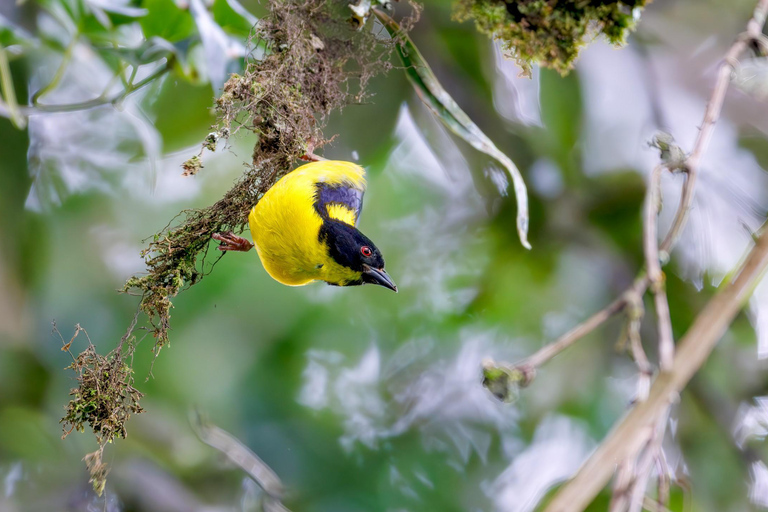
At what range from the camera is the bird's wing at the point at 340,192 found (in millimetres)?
2012

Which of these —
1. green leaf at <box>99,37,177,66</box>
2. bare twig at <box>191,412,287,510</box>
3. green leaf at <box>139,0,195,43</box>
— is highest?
green leaf at <box>139,0,195,43</box>

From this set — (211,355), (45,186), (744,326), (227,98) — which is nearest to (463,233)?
(744,326)

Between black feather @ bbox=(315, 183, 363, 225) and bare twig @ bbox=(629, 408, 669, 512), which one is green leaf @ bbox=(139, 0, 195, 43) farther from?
bare twig @ bbox=(629, 408, 669, 512)

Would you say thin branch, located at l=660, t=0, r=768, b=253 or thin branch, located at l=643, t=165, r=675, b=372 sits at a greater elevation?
thin branch, located at l=660, t=0, r=768, b=253

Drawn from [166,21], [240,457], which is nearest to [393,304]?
[240,457]

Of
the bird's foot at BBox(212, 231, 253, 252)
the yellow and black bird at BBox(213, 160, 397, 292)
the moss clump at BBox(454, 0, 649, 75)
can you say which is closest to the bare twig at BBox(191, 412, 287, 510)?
the bird's foot at BBox(212, 231, 253, 252)

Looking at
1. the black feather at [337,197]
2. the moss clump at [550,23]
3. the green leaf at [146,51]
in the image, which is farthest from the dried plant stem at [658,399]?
the green leaf at [146,51]

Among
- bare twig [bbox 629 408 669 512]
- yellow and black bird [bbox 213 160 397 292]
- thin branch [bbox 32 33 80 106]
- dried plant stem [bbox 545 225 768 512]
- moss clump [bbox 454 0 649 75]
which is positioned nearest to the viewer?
dried plant stem [bbox 545 225 768 512]

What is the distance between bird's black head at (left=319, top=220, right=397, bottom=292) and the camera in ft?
6.20

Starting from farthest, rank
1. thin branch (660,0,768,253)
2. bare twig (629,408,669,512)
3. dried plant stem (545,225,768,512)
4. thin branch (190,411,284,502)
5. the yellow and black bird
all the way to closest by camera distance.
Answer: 1. thin branch (190,411,284,502)
2. the yellow and black bird
3. thin branch (660,0,768,253)
4. bare twig (629,408,669,512)
5. dried plant stem (545,225,768,512)

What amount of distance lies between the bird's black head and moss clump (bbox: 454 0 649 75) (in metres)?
0.76

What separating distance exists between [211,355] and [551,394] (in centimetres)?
221

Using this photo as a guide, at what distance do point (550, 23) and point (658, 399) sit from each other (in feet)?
2.94

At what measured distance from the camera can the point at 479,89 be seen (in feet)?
9.45
